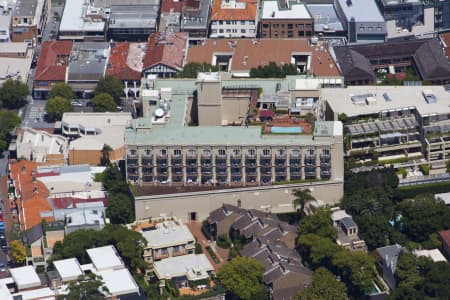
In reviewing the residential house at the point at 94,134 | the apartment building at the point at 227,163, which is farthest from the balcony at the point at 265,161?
the residential house at the point at 94,134

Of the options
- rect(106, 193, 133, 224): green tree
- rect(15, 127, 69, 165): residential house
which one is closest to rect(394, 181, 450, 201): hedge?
rect(106, 193, 133, 224): green tree

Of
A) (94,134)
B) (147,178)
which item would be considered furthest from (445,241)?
(94,134)

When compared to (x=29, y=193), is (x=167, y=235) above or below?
below

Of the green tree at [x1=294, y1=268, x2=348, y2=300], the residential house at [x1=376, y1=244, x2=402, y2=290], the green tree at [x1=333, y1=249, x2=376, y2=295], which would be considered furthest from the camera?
the residential house at [x1=376, y1=244, x2=402, y2=290]

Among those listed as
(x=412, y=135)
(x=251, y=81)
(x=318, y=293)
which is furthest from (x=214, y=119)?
(x=318, y=293)

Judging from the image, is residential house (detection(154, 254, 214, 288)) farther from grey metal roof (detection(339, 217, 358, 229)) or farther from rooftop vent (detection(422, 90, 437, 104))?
rooftop vent (detection(422, 90, 437, 104))

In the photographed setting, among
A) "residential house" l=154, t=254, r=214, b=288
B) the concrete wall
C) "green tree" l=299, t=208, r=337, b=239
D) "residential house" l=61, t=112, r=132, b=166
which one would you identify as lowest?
"residential house" l=154, t=254, r=214, b=288

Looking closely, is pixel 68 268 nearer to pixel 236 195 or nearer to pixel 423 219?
pixel 236 195
